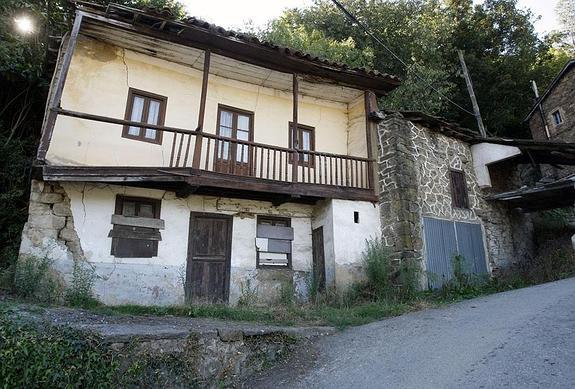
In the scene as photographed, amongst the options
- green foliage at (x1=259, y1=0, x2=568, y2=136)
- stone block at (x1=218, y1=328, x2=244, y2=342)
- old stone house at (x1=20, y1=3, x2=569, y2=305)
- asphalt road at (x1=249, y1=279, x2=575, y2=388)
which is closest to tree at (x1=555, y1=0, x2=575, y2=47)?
green foliage at (x1=259, y1=0, x2=568, y2=136)

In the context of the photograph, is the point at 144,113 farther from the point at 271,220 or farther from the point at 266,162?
the point at 271,220

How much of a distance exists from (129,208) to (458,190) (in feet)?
27.3

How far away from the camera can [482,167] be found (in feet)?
37.4

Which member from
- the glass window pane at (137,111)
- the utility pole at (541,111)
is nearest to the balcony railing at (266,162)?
the glass window pane at (137,111)

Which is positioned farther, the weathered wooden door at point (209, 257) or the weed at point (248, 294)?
the weathered wooden door at point (209, 257)

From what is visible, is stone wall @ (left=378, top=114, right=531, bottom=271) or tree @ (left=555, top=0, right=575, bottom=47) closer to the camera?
stone wall @ (left=378, top=114, right=531, bottom=271)

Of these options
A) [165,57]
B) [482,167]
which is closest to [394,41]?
[482,167]

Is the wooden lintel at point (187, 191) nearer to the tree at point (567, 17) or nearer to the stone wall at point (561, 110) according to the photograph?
the stone wall at point (561, 110)

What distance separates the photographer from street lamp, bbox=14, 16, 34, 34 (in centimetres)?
990

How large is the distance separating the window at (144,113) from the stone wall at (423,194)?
213 inches

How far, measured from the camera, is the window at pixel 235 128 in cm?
922

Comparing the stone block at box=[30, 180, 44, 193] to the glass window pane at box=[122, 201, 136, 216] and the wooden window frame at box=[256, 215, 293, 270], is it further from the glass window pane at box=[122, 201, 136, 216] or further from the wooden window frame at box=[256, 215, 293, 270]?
the wooden window frame at box=[256, 215, 293, 270]

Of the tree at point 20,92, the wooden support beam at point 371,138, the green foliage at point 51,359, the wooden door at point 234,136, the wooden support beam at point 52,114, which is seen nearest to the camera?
the green foliage at point 51,359

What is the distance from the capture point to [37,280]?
255 inches
